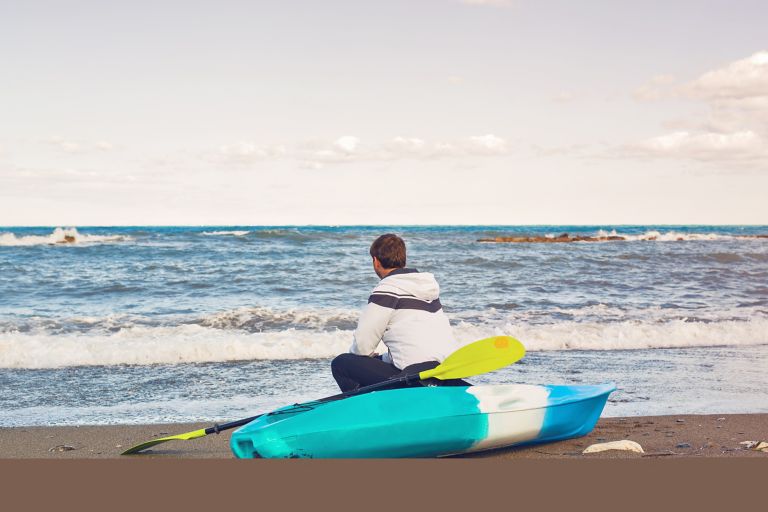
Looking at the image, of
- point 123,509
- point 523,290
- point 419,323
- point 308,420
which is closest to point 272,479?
point 308,420

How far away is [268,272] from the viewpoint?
17.9 meters

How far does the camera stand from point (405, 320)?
429 centimetres

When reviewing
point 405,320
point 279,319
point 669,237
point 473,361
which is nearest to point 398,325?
point 405,320

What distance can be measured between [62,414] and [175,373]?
6.36 ft

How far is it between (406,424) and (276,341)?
17.9 ft

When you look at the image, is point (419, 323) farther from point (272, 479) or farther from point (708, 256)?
point (708, 256)

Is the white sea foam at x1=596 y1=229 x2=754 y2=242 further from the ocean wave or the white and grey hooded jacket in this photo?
the white and grey hooded jacket

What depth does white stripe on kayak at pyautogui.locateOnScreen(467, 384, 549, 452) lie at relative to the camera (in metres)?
4.25

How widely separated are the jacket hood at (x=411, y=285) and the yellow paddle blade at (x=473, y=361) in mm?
383

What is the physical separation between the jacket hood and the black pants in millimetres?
418

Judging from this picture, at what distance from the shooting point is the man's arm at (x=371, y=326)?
14.0ft

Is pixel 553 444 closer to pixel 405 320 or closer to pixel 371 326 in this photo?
pixel 405 320

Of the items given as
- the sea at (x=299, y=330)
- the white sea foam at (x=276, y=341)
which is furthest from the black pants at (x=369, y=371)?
the white sea foam at (x=276, y=341)

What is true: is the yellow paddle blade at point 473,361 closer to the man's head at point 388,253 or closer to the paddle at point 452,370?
the paddle at point 452,370
